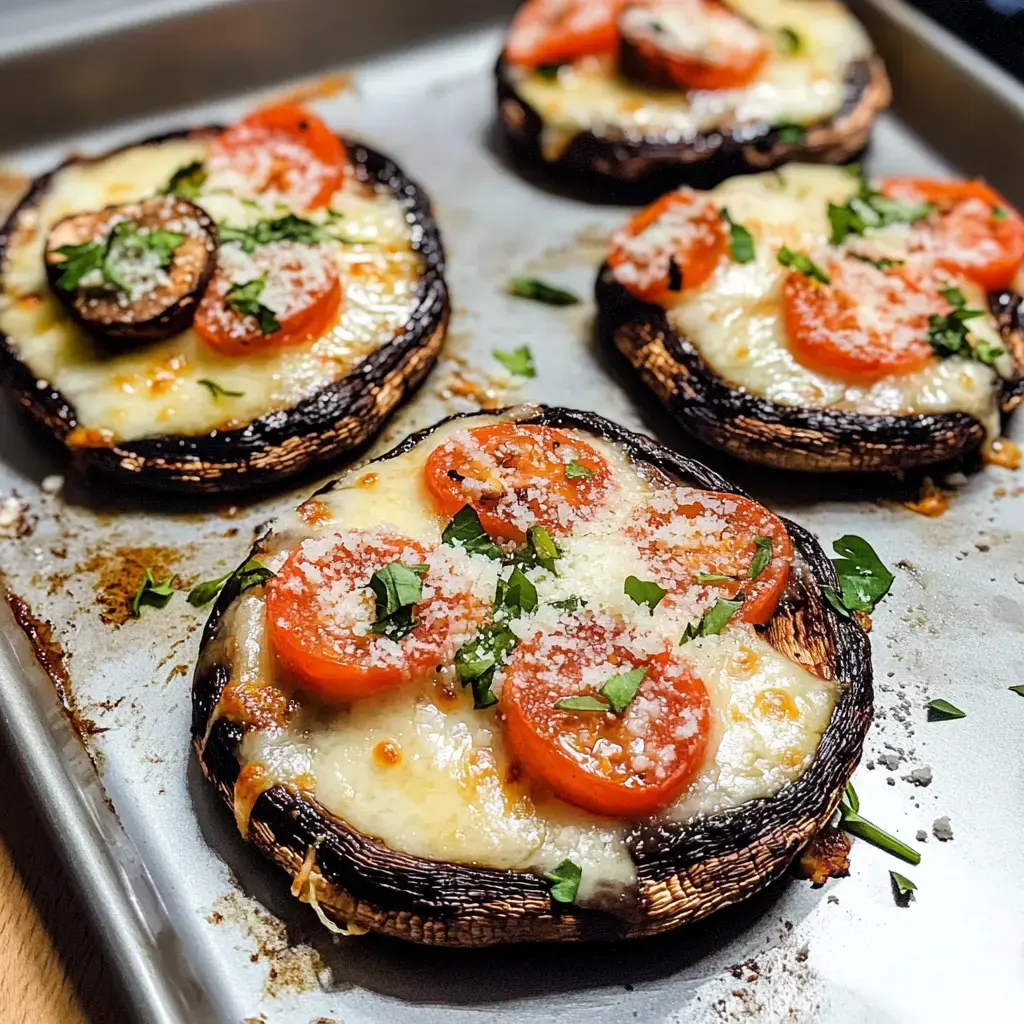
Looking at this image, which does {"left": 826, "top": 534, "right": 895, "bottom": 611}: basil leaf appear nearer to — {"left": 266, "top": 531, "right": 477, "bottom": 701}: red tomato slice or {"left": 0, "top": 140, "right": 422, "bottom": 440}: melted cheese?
{"left": 266, "top": 531, "right": 477, "bottom": 701}: red tomato slice

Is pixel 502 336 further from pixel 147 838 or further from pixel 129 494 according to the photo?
pixel 147 838

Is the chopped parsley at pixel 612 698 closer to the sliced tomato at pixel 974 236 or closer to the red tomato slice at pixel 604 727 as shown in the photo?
the red tomato slice at pixel 604 727

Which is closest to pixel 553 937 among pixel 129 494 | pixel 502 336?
pixel 129 494

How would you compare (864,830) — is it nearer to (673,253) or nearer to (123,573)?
(673,253)

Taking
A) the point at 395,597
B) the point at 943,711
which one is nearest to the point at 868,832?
the point at 943,711

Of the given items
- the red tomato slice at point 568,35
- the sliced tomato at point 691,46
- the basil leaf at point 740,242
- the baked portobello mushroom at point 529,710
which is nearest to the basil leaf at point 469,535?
the baked portobello mushroom at point 529,710

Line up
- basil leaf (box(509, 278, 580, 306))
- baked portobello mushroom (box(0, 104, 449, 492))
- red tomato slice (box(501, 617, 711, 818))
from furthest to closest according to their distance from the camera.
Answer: basil leaf (box(509, 278, 580, 306)), baked portobello mushroom (box(0, 104, 449, 492)), red tomato slice (box(501, 617, 711, 818))

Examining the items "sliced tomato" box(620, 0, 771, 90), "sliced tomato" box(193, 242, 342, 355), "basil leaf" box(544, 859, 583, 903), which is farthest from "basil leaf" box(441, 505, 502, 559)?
"sliced tomato" box(620, 0, 771, 90)
